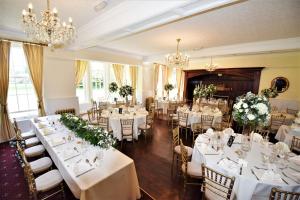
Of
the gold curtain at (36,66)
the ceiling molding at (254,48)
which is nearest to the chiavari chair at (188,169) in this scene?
the ceiling molding at (254,48)

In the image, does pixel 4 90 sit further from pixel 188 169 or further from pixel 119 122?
pixel 188 169

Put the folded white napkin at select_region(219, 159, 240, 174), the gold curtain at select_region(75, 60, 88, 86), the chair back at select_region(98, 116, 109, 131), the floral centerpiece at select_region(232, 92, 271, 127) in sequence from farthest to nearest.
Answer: the gold curtain at select_region(75, 60, 88, 86) → the chair back at select_region(98, 116, 109, 131) → the floral centerpiece at select_region(232, 92, 271, 127) → the folded white napkin at select_region(219, 159, 240, 174)

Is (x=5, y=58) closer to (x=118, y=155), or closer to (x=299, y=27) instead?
(x=118, y=155)

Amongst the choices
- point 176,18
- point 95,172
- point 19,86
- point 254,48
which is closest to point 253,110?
point 176,18

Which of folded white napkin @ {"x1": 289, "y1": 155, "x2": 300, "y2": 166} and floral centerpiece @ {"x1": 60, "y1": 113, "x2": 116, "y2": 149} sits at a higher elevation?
floral centerpiece @ {"x1": 60, "y1": 113, "x2": 116, "y2": 149}

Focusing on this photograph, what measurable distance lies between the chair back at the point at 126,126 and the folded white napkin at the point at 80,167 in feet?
8.13

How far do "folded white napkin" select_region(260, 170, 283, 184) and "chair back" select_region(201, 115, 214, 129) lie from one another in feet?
10.8

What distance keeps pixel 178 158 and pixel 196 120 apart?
87.7 inches

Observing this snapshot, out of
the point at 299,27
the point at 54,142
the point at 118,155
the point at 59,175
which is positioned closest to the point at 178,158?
the point at 118,155

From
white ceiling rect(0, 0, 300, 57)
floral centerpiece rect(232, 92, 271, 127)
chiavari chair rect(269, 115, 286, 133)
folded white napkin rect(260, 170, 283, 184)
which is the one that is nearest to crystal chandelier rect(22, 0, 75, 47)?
white ceiling rect(0, 0, 300, 57)

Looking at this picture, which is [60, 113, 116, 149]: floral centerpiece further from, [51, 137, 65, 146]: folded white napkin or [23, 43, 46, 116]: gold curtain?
[23, 43, 46, 116]: gold curtain

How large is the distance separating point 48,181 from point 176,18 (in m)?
3.73

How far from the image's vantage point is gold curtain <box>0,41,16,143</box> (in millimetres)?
4578

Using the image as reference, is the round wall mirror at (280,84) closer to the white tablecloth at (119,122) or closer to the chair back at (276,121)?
the chair back at (276,121)
